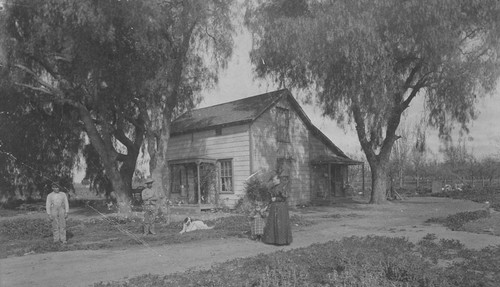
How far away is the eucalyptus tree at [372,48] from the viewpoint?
18375 millimetres

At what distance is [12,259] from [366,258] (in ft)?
23.5

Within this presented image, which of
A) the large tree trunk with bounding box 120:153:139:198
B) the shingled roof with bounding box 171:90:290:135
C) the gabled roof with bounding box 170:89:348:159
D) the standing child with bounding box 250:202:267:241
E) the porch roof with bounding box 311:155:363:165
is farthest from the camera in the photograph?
the porch roof with bounding box 311:155:363:165

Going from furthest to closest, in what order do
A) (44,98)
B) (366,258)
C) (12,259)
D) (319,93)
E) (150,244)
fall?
1. (44,98)
2. (319,93)
3. (150,244)
4. (12,259)
5. (366,258)

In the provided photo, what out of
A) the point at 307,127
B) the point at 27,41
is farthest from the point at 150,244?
the point at 307,127

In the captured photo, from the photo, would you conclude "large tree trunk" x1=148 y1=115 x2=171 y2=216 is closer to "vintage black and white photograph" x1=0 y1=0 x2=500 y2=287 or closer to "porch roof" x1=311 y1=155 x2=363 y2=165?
"vintage black and white photograph" x1=0 y1=0 x2=500 y2=287

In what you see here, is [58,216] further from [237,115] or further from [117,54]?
[237,115]

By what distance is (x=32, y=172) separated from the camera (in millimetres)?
27719

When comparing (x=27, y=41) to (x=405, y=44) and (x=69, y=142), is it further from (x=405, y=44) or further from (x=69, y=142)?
(x=405, y=44)

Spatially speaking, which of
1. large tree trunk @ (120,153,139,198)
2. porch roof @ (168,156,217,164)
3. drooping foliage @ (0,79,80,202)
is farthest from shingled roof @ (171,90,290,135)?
drooping foliage @ (0,79,80,202)

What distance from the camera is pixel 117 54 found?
19234 mm

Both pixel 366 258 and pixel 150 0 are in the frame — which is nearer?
pixel 366 258

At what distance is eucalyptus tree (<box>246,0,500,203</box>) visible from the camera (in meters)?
18.4

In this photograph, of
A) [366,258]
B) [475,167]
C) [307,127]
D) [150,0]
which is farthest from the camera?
[475,167]

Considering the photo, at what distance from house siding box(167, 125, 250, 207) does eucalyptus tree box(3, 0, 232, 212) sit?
2.73 m
